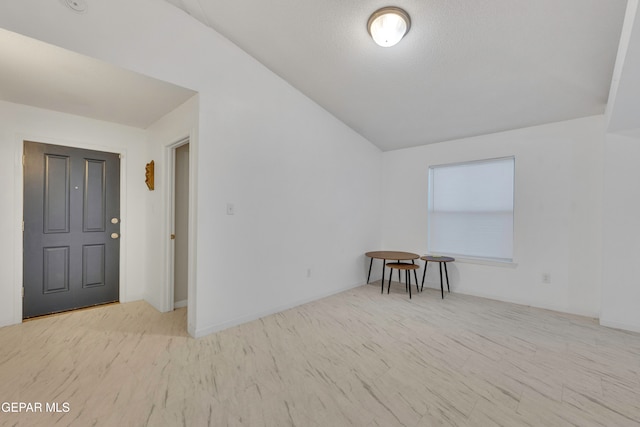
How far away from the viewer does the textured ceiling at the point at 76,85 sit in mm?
2064

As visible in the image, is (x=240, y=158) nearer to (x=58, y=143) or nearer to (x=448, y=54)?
(x=58, y=143)

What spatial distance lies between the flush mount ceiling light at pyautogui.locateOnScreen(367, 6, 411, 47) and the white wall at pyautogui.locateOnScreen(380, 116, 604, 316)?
2321 mm

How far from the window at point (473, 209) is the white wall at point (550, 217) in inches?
5.5

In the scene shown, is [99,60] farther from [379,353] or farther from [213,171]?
[379,353]

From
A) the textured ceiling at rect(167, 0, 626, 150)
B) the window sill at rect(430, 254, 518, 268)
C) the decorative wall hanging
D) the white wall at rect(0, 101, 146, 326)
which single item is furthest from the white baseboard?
the white wall at rect(0, 101, 146, 326)

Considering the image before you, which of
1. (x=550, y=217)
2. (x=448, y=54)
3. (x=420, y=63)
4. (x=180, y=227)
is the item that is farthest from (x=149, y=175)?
(x=550, y=217)

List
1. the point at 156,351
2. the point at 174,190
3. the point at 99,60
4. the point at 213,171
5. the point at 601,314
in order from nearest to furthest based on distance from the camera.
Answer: the point at 99,60 → the point at 156,351 → the point at 213,171 → the point at 601,314 → the point at 174,190

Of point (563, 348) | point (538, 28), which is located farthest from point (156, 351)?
point (538, 28)

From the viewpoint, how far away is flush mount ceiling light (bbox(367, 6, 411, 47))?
2184 mm

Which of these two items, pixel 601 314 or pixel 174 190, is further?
pixel 174 190

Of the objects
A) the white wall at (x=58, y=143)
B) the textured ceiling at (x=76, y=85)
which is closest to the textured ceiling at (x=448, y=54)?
the textured ceiling at (x=76, y=85)

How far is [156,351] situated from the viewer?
237cm

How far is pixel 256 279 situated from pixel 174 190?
146cm

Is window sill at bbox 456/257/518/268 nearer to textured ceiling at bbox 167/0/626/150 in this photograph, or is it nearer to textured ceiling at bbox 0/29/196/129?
textured ceiling at bbox 167/0/626/150
